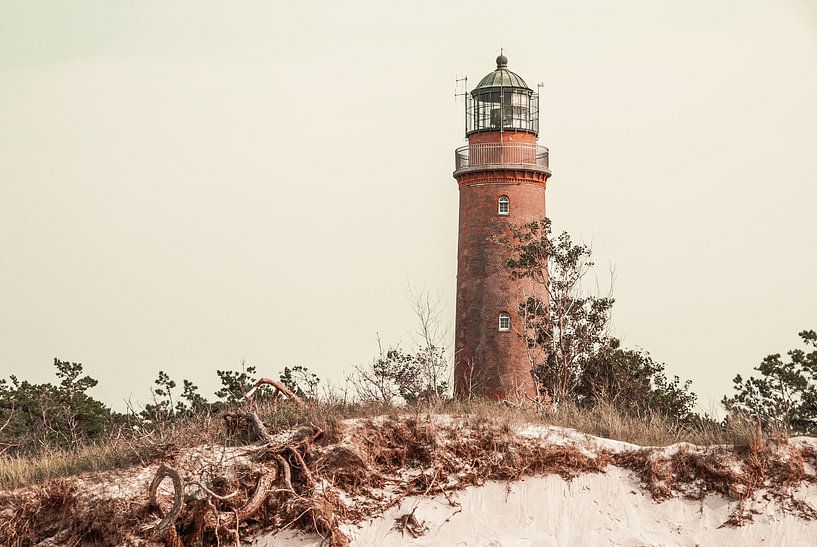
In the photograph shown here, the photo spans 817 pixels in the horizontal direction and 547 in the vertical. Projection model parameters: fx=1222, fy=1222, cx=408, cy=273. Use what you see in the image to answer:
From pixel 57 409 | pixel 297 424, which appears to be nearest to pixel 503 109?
pixel 57 409

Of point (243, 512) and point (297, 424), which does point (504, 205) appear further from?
point (243, 512)

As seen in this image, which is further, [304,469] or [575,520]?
[575,520]

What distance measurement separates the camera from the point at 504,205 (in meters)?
36.8

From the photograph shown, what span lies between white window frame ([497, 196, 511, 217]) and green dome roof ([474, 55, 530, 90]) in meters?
3.68

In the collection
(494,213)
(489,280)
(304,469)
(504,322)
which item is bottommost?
(304,469)

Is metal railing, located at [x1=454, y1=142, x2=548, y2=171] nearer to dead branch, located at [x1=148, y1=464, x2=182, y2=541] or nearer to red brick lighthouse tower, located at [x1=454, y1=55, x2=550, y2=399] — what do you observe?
red brick lighthouse tower, located at [x1=454, y1=55, x2=550, y2=399]

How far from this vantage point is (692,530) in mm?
16125

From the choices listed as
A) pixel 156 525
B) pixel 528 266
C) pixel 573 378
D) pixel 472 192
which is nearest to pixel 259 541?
pixel 156 525

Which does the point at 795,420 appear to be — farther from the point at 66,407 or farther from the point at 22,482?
the point at 66,407

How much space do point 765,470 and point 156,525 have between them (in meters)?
8.05

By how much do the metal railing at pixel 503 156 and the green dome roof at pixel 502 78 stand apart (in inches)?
77.6

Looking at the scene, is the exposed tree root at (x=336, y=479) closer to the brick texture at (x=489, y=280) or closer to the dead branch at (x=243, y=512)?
the dead branch at (x=243, y=512)

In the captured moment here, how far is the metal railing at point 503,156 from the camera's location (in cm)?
3709

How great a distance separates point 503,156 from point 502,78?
268 centimetres
